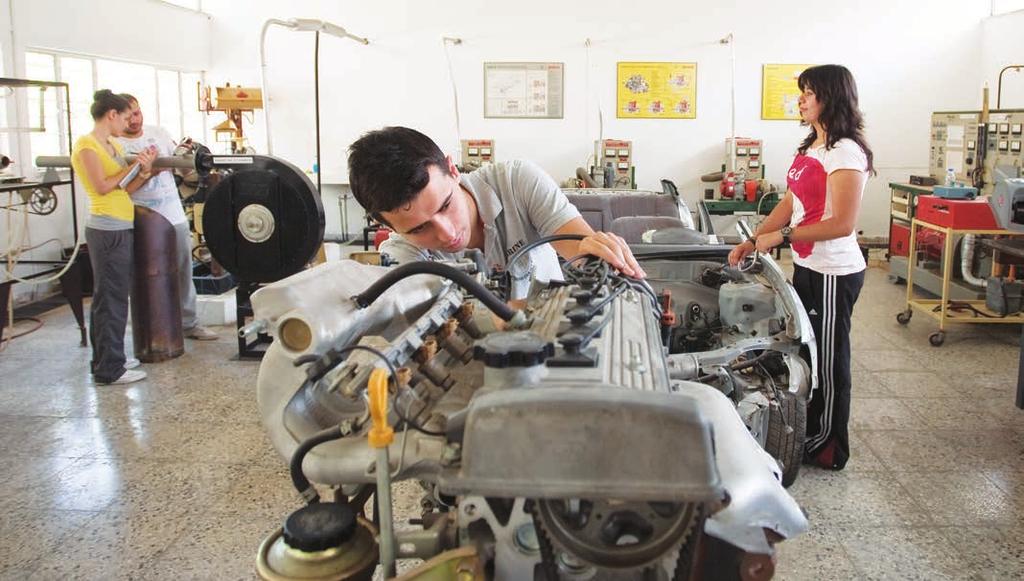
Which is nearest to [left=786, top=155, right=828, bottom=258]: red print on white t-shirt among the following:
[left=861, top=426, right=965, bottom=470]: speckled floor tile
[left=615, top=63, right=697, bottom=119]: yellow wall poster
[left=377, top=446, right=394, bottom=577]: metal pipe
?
[left=861, top=426, right=965, bottom=470]: speckled floor tile

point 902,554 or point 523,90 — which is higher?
point 523,90

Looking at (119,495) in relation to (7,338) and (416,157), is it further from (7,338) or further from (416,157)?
(7,338)

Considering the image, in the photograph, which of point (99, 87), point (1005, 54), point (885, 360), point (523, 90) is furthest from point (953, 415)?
point (99, 87)

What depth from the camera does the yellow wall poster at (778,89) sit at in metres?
8.21

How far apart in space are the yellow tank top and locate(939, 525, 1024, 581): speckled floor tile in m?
4.00

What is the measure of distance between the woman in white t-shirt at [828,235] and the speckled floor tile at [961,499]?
280 mm

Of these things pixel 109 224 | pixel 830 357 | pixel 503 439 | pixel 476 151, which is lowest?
pixel 830 357

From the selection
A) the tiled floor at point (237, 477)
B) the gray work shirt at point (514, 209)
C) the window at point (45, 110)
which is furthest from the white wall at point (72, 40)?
the gray work shirt at point (514, 209)

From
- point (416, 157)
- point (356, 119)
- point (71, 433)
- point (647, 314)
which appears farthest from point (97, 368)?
point (356, 119)

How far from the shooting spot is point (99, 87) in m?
7.05

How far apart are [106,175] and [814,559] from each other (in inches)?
149

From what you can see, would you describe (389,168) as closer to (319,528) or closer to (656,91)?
(319,528)

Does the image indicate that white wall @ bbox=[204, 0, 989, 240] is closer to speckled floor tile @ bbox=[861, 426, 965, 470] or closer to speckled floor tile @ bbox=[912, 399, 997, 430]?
speckled floor tile @ bbox=[912, 399, 997, 430]

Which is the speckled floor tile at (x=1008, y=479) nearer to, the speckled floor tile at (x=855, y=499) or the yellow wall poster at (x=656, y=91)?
the speckled floor tile at (x=855, y=499)
